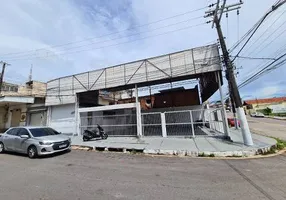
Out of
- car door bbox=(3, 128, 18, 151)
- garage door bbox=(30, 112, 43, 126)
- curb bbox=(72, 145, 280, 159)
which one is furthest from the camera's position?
garage door bbox=(30, 112, 43, 126)

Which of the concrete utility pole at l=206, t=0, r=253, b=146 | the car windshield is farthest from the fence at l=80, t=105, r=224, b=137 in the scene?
the car windshield

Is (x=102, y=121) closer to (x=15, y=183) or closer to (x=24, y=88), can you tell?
(x=15, y=183)

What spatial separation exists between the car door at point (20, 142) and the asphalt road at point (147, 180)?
170 centimetres

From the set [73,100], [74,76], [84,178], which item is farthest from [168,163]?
[74,76]

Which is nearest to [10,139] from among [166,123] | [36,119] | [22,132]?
[22,132]

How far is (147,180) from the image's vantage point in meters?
4.97

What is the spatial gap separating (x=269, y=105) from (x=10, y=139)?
82783 mm

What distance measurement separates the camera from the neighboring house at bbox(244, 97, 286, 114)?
6080 centimetres

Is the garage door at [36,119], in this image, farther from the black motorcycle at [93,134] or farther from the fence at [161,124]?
the black motorcycle at [93,134]

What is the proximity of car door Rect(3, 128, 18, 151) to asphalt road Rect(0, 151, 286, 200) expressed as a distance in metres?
2.86

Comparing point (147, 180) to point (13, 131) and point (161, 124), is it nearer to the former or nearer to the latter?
point (161, 124)

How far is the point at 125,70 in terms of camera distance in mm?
15062

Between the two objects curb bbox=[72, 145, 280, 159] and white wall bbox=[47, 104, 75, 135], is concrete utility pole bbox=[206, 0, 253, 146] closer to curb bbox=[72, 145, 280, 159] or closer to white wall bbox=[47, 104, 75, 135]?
curb bbox=[72, 145, 280, 159]

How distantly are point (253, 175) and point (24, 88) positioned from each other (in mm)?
32696
